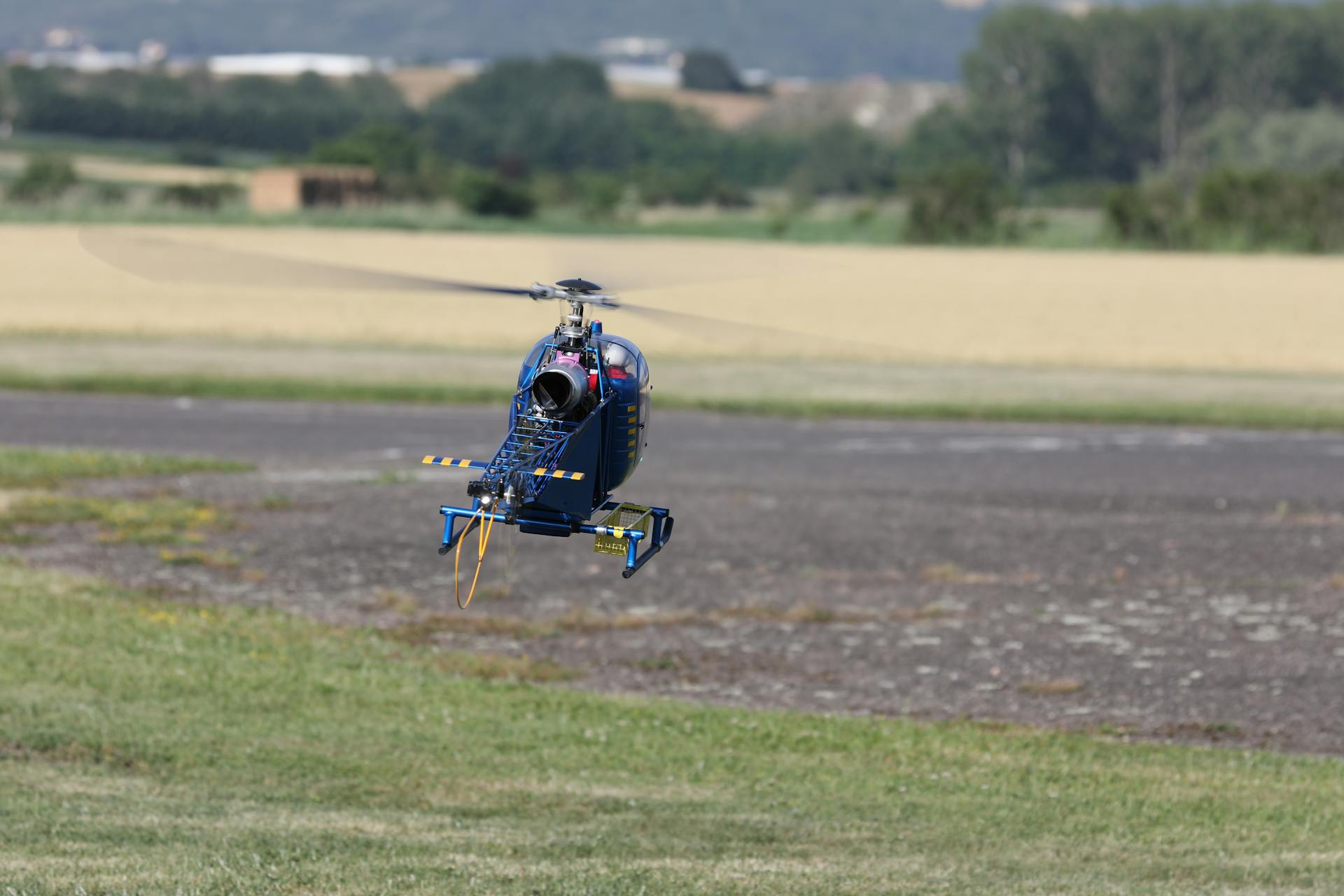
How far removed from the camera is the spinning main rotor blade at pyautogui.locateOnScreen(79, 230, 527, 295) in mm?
7824

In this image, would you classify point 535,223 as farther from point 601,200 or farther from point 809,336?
point 809,336

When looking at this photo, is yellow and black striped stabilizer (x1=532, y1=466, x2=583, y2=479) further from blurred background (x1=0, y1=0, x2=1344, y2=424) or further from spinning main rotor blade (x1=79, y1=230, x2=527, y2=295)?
blurred background (x1=0, y1=0, x2=1344, y2=424)

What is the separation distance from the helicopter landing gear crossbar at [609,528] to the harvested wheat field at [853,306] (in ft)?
131

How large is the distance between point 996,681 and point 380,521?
14058 mm

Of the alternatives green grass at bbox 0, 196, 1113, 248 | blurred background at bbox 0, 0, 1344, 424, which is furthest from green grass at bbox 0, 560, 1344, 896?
green grass at bbox 0, 196, 1113, 248

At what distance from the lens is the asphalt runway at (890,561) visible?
949 inches

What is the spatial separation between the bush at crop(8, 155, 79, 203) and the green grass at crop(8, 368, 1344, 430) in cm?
8487

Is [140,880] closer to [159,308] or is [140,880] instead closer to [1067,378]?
[1067,378]

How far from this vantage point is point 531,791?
18.3 meters

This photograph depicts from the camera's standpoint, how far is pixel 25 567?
2839 cm

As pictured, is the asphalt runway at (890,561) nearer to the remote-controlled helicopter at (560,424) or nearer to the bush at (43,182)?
the remote-controlled helicopter at (560,424)

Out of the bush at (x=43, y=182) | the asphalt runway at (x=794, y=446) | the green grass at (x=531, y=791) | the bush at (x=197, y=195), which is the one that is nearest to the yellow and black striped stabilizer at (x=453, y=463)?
the green grass at (x=531, y=791)

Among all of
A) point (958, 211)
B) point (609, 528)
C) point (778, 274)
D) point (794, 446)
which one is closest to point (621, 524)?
point (609, 528)

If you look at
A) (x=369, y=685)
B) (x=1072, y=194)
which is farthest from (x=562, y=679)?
(x=1072, y=194)
